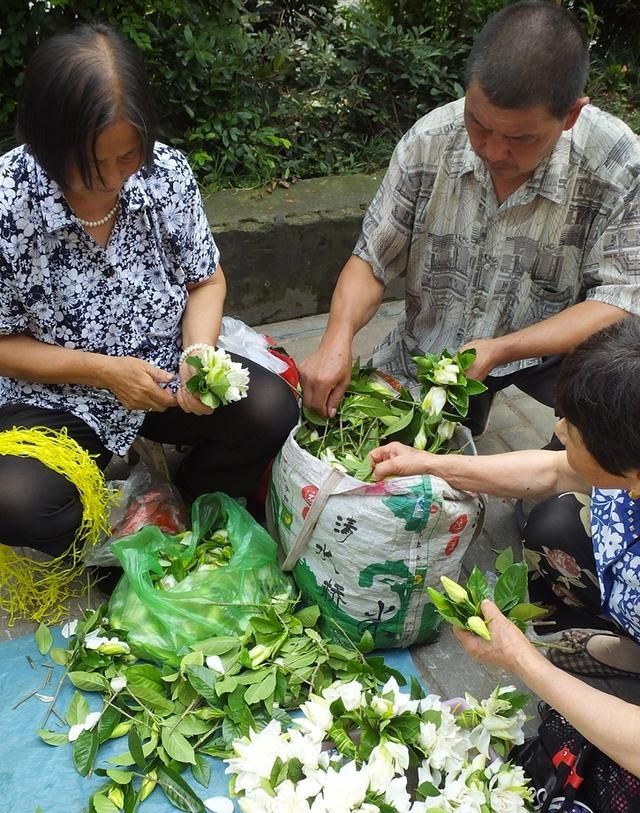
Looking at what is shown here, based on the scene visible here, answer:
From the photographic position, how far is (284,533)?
2199mm

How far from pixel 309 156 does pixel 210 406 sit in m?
2.36

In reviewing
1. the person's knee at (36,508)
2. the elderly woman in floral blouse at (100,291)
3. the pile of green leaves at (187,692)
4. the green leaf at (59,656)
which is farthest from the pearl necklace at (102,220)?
the green leaf at (59,656)

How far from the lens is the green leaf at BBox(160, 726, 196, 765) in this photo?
188cm

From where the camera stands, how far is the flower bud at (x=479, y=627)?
160cm

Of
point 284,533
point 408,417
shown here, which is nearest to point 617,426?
point 408,417

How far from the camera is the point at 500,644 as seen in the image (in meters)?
1.58

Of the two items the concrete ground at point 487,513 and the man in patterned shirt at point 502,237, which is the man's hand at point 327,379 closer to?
the man in patterned shirt at point 502,237

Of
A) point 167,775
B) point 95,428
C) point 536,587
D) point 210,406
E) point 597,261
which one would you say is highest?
point 597,261

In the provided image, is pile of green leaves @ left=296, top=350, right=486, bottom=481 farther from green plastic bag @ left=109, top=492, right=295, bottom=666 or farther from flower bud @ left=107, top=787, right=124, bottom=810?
flower bud @ left=107, top=787, right=124, bottom=810

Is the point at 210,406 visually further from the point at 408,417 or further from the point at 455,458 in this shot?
the point at 455,458

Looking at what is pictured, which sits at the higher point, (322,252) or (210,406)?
(210,406)

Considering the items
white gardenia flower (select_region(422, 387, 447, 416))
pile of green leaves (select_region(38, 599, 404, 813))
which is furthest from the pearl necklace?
pile of green leaves (select_region(38, 599, 404, 813))

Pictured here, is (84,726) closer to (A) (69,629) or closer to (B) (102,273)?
(A) (69,629)

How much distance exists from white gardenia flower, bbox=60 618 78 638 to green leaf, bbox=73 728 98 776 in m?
0.34
